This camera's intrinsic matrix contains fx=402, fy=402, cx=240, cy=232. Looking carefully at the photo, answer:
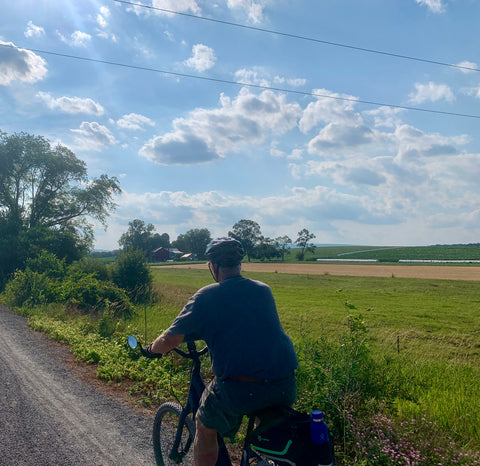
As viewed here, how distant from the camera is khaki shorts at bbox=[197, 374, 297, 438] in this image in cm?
240

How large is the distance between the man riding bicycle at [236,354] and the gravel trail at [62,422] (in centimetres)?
202

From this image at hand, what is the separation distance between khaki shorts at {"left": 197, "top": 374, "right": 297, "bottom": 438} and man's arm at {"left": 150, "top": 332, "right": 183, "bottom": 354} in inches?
15.0

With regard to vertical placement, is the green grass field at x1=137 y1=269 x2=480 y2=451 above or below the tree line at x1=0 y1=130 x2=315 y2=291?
below

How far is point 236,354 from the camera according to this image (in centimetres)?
242

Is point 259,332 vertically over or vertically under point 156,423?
over

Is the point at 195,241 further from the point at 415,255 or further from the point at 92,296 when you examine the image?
the point at 92,296

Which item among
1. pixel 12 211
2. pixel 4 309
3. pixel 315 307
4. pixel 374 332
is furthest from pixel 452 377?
pixel 12 211

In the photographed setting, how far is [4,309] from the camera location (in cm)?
1664

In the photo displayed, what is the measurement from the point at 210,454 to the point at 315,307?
1873cm

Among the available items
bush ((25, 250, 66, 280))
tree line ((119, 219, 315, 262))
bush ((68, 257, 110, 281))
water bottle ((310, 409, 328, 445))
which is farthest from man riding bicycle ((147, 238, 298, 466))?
tree line ((119, 219, 315, 262))

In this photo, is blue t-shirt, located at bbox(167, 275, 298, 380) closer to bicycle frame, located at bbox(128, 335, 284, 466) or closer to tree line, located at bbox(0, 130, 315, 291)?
bicycle frame, located at bbox(128, 335, 284, 466)

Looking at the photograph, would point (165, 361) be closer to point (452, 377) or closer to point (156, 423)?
point (156, 423)

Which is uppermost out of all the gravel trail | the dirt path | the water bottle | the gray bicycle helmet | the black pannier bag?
the gray bicycle helmet

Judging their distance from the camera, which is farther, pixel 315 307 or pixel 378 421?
pixel 315 307
